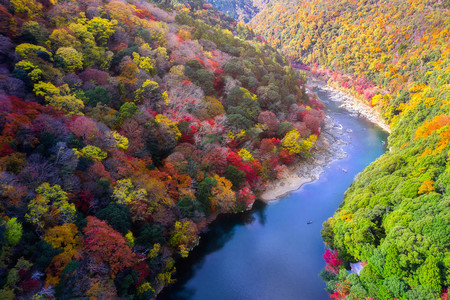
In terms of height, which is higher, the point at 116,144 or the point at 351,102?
the point at 351,102

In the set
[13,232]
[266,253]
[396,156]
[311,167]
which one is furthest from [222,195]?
[311,167]

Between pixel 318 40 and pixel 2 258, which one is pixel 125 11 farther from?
pixel 318 40

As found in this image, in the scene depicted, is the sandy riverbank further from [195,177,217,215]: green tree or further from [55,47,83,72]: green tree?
[55,47,83,72]: green tree

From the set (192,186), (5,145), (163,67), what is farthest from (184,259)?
(163,67)

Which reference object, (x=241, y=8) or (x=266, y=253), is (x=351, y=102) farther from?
(x=241, y=8)

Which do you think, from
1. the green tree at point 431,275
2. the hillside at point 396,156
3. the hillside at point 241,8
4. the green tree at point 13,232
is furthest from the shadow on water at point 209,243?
the hillside at point 241,8

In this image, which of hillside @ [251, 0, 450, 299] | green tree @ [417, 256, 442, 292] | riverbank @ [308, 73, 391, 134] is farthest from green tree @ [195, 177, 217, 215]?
riverbank @ [308, 73, 391, 134]
